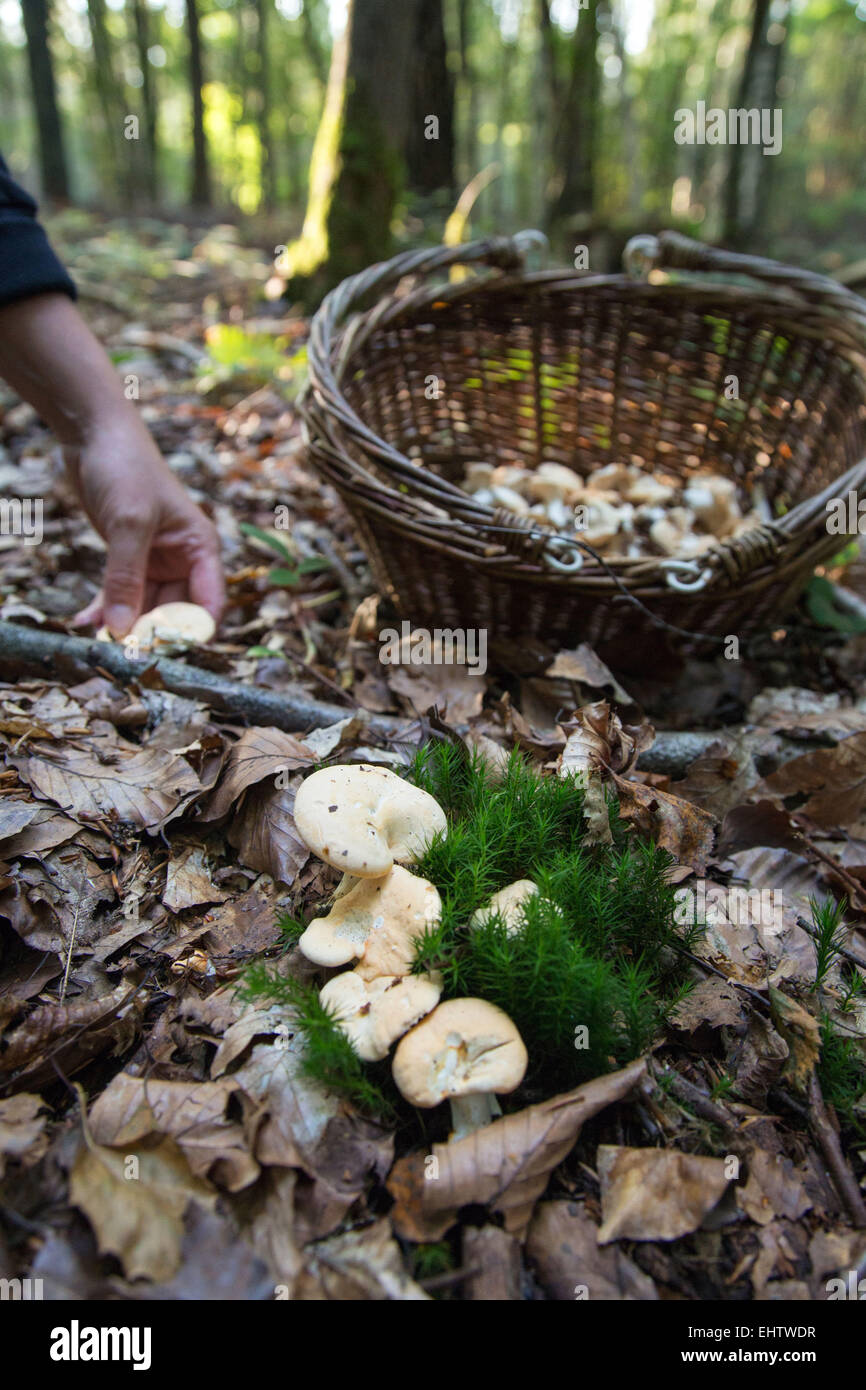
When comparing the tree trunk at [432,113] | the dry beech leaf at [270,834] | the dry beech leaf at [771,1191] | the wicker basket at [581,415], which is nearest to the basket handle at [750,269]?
the wicker basket at [581,415]

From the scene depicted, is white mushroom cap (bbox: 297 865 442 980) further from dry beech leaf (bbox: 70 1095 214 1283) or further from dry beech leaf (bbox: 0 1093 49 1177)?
dry beech leaf (bbox: 0 1093 49 1177)

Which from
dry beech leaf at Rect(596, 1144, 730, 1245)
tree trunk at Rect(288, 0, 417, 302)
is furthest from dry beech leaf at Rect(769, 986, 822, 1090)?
tree trunk at Rect(288, 0, 417, 302)

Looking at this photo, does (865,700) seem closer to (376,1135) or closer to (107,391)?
(376,1135)

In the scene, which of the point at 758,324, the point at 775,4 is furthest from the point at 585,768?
the point at 775,4

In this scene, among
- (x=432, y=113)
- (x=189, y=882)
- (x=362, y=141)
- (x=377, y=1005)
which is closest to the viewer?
(x=377, y=1005)

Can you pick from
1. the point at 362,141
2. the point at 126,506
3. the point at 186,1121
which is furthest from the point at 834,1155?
the point at 362,141

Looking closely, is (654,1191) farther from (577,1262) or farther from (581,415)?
(581,415)
